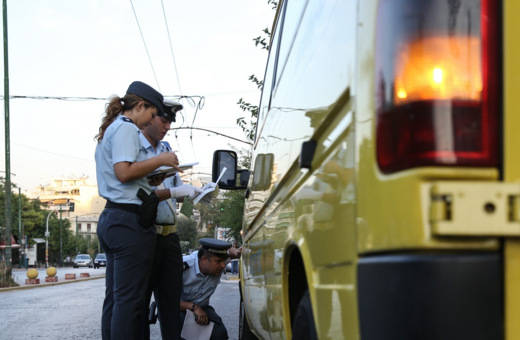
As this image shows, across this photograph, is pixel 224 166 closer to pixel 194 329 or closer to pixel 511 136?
pixel 194 329

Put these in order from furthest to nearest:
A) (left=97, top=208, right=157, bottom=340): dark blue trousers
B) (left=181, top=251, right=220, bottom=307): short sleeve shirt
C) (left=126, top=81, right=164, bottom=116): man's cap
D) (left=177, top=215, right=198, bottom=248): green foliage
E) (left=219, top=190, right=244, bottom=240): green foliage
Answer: (left=177, top=215, right=198, bottom=248): green foliage → (left=219, top=190, right=244, bottom=240): green foliage → (left=181, top=251, right=220, bottom=307): short sleeve shirt → (left=126, top=81, right=164, bottom=116): man's cap → (left=97, top=208, right=157, bottom=340): dark blue trousers

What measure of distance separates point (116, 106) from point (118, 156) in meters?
0.48

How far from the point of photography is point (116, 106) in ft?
13.1

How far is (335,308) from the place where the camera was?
1521 millimetres

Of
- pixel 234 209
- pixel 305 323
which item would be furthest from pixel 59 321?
pixel 234 209

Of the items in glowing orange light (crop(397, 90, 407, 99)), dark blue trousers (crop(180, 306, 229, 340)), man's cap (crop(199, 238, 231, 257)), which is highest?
glowing orange light (crop(397, 90, 407, 99))

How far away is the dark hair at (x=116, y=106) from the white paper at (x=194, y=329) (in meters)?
2.03

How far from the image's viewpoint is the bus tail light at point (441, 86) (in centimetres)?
117

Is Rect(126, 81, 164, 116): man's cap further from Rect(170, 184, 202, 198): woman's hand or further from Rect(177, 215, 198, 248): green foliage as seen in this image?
Rect(177, 215, 198, 248): green foliage

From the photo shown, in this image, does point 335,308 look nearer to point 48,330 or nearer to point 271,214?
point 271,214

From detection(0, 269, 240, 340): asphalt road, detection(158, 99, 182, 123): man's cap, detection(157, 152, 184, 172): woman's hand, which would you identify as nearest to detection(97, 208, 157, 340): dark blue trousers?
detection(157, 152, 184, 172): woman's hand

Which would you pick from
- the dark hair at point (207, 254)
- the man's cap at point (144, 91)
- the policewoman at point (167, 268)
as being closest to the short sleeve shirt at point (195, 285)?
the dark hair at point (207, 254)

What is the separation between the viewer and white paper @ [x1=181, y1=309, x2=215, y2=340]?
536 centimetres

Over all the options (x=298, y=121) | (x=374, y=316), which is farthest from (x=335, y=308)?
(x=298, y=121)
